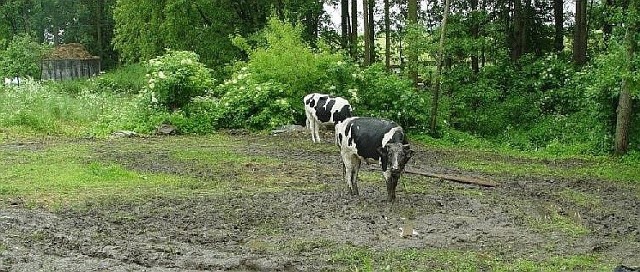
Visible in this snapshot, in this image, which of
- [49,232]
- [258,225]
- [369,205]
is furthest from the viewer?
[369,205]

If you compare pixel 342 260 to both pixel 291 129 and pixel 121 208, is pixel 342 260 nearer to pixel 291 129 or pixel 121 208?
pixel 121 208

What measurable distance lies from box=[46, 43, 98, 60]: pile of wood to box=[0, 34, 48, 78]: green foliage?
31.7ft

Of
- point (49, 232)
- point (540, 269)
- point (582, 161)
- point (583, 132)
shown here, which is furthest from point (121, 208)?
point (583, 132)

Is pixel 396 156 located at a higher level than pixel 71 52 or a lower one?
lower

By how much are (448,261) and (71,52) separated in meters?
54.4

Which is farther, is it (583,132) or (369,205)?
(583,132)

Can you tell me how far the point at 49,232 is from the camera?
8.59 metres

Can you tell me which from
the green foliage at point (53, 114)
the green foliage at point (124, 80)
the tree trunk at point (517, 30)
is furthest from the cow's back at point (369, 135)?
the green foliage at point (124, 80)

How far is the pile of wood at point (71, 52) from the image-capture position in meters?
56.7

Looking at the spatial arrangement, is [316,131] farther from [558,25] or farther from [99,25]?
[99,25]

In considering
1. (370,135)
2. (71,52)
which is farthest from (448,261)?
(71,52)

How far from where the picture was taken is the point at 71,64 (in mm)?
57438

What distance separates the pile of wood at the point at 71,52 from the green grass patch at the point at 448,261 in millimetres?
52380

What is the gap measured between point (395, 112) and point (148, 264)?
559 inches
